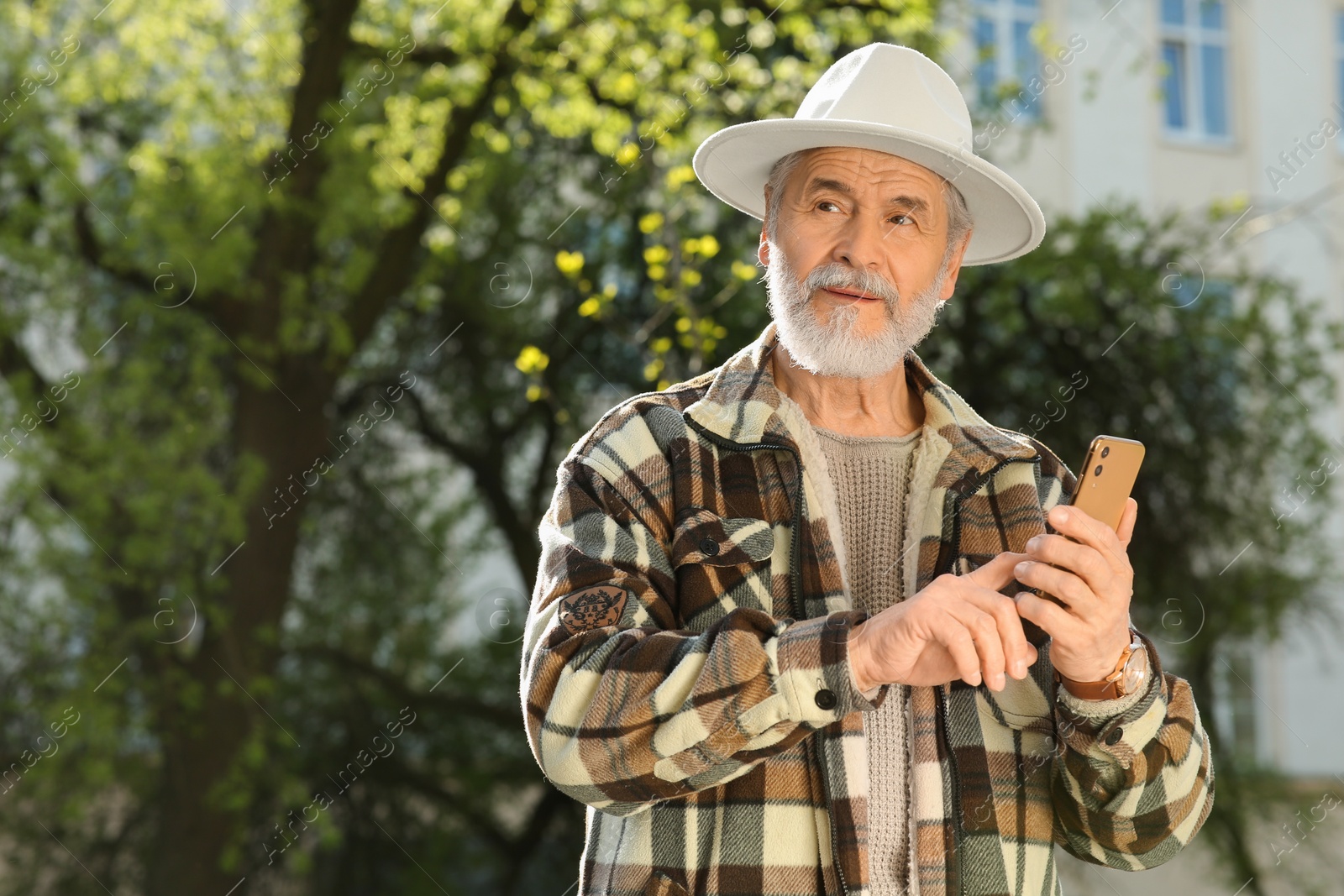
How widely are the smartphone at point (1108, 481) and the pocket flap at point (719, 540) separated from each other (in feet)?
1.38

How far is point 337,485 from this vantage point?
24.8ft

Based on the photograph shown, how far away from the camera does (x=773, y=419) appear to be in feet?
6.53

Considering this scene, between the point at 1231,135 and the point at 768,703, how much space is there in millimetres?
14650

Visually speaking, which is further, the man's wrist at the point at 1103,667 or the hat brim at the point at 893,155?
the hat brim at the point at 893,155

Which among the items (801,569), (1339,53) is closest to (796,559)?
(801,569)

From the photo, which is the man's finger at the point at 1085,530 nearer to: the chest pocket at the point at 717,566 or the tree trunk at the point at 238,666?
the chest pocket at the point at 717,566

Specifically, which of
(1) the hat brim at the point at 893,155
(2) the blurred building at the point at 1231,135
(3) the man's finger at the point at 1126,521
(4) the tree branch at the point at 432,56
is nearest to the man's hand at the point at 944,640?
(3) the man's finger at the point at 1126,521

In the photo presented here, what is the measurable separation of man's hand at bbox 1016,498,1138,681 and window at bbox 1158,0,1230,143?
545 inches

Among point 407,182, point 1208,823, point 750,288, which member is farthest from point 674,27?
point 1208,823

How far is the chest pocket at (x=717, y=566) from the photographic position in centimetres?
183

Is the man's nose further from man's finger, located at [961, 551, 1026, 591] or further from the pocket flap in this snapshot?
man's finger, located at [961, 551, 1026, 591]

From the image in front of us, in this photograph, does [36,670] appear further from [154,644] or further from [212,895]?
[212,895]

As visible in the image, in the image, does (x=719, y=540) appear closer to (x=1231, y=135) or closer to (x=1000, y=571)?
(x=1000, y=571)

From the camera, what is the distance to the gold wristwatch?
171cm
